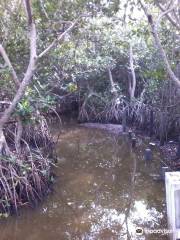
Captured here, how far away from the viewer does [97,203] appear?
6.02 meters

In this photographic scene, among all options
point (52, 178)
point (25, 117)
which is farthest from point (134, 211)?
point (25, 117)

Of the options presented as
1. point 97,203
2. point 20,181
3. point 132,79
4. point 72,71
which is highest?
point 72,71

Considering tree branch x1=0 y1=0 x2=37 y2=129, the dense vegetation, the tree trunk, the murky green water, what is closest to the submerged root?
the dense vegetation

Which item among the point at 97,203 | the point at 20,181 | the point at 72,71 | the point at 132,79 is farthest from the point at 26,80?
the point at 132,79

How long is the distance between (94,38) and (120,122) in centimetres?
276

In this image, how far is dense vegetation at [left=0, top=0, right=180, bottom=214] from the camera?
575cm

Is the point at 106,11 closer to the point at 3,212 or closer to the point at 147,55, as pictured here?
the point at 3,212

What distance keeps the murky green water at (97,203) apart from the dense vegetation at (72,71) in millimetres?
378

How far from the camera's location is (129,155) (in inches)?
338

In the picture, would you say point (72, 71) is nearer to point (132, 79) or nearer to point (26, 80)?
point (132, 79)

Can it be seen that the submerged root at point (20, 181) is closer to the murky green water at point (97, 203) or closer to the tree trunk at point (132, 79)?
the murky green water at point (97, 203)

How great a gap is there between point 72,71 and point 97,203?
18.5 feet

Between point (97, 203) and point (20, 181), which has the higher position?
point (20, 181)

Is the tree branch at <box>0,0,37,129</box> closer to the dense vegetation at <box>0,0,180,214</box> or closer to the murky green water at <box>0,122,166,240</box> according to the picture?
the dense vegetation at <box>0,0,180,214</box>
